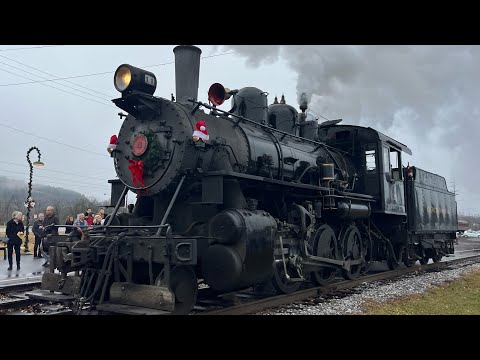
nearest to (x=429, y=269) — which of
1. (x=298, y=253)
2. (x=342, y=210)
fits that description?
(x=342, y=210)

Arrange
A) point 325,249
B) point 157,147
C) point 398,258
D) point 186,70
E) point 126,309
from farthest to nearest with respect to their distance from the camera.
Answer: point 398,258, point 325,249, point 186,70, point 157,147, point 126,309

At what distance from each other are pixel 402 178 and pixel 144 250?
373 inches

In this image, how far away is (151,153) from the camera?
7.06 m

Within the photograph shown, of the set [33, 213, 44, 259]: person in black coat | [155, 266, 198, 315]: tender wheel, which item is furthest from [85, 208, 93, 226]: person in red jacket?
[155, 266, 198, 315]: tender wheel

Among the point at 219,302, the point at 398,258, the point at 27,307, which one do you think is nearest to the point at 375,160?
the point at 398,258

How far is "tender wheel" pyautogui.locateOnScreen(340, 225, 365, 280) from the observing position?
10484 millimetres

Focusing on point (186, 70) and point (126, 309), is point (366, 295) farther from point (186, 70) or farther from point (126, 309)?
point (186, 70)

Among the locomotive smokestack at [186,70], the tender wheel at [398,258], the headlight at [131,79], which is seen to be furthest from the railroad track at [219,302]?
the tender wheel at [398,258]

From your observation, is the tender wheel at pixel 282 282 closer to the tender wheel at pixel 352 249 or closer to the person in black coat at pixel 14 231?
the tender wheel at pixel 352 249

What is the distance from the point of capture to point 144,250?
19.7 feet

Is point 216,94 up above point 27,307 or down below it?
above

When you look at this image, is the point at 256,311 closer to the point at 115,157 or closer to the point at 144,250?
the point at 144,250

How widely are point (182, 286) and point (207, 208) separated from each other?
5.02 ft
